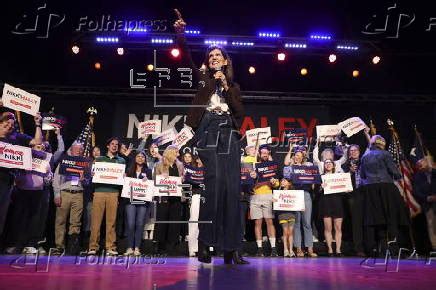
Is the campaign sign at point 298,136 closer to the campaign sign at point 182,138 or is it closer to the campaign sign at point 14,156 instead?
the campaign sign at point 182,138

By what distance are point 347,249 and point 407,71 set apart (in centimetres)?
465

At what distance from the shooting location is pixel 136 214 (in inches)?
276

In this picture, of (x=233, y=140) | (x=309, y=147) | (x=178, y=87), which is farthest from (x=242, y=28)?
(x=233, y=140)

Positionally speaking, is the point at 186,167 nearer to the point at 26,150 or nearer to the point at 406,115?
the point at 26,150

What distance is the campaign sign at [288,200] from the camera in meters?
7.04

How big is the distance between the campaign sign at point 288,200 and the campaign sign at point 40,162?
4.00m

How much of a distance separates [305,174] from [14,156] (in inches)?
191

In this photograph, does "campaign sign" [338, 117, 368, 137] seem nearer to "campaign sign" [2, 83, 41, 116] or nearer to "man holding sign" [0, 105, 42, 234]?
"campaign sign" [2, 83, 41, 116]

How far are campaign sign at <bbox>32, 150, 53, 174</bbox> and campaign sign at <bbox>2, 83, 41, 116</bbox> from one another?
28.0 inches

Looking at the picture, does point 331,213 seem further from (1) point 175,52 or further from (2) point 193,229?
(1) point 175,52

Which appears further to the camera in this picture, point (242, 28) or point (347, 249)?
point (242, 28)

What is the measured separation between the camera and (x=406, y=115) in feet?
31.3

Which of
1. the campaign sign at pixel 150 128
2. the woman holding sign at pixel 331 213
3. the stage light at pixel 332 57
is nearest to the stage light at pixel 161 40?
the campaign sign at pixel 150 128

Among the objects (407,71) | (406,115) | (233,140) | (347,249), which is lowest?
(347,249)
